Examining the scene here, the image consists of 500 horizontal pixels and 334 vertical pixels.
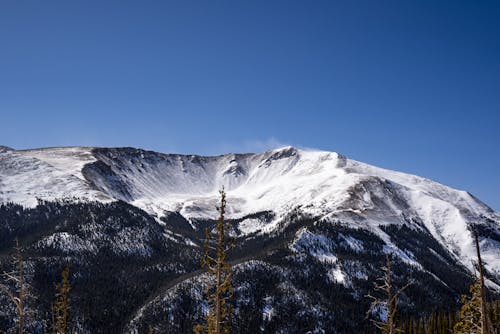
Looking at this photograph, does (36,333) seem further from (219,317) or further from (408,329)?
(219,317)

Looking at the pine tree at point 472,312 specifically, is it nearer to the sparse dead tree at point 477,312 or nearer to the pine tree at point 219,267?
the sparse dead tree at point 477,312

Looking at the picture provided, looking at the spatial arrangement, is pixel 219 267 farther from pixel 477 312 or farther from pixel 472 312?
pixel 472 312

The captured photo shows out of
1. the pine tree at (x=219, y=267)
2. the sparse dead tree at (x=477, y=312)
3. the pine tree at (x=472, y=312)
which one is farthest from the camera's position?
the pine tree at (x=472, y=312)

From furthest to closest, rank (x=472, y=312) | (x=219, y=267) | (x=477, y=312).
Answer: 1. (x=472, y=312)
2. (x=477, y=312)
3. (x=219, y=267)

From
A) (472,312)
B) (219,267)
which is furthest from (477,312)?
(219,267)

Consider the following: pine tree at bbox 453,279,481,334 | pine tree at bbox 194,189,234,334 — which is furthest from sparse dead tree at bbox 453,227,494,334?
pine tree at bbox 194,189,234,334

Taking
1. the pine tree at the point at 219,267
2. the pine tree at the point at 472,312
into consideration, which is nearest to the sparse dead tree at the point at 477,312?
the pine tree at the point at 472,312

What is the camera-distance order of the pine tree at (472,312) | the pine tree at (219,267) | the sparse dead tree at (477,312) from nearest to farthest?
the pine tree at (219,267) < the sparse dead tree at (477,312) < the pine tree at (472,312)

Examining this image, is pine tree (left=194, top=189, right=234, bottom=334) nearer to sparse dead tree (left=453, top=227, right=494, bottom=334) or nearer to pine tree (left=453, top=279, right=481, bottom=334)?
sparse dead tree (left=453, top=227, right=494, bottom=334)

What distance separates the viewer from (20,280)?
66.3ft

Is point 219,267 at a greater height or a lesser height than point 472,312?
greater

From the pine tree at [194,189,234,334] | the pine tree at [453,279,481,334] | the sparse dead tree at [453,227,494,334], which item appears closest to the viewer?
the pine tree at [194,189,234,334]

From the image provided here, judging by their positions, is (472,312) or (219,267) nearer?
(219,267)

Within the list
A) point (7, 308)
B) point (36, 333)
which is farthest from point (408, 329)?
point (7, 308)
